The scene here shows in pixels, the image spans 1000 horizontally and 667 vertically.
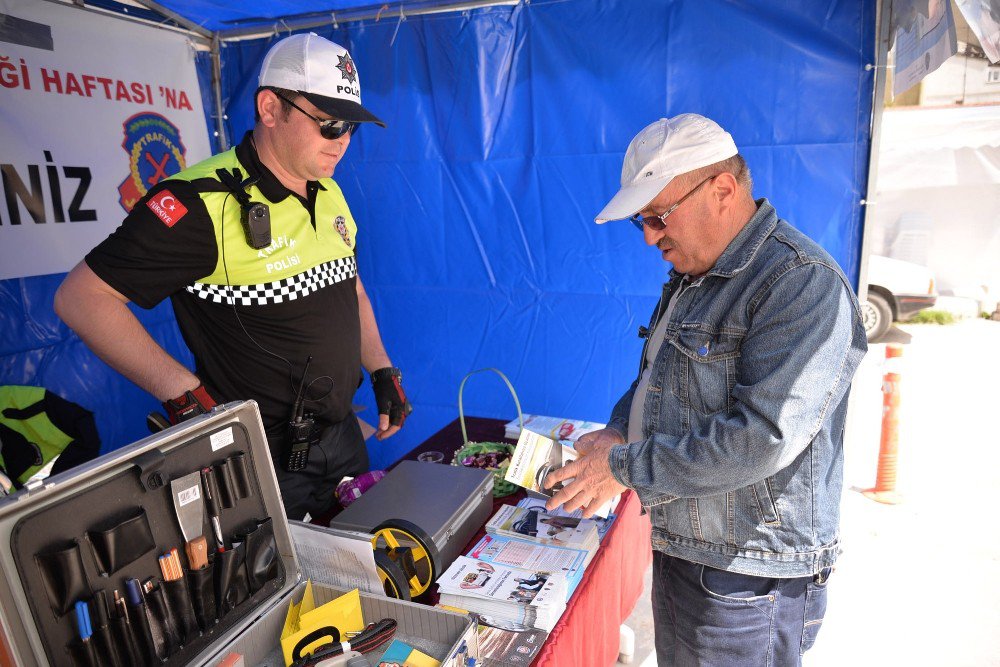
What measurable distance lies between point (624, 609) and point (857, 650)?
118 cm

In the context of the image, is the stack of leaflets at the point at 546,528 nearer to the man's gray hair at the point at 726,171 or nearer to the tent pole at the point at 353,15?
the man's gray hair at the point at 726,171

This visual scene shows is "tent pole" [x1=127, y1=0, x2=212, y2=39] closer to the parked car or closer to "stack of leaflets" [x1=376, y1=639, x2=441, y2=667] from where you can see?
"stack of leaflets" [x1=376, y1=639, x2=441, y2=667]

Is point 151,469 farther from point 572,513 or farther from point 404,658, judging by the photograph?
point 572,513

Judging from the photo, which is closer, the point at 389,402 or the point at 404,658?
the point at 404,658

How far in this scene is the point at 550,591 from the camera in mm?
1479

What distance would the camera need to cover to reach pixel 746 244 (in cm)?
137

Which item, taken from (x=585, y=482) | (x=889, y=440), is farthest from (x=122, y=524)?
(x=889, y=440)

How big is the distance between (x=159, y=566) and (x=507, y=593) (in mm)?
750

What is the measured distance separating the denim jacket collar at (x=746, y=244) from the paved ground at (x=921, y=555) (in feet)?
5.74

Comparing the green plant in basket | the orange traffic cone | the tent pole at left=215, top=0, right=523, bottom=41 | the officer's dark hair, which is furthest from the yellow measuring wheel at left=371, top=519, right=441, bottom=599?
the orange traffic cone

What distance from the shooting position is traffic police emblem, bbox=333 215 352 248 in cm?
233

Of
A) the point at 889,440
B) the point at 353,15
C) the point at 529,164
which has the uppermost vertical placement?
the point at 353,15

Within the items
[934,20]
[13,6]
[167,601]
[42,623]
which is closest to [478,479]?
[167,601]

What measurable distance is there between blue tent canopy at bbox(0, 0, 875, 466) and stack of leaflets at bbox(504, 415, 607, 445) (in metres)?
0.64
